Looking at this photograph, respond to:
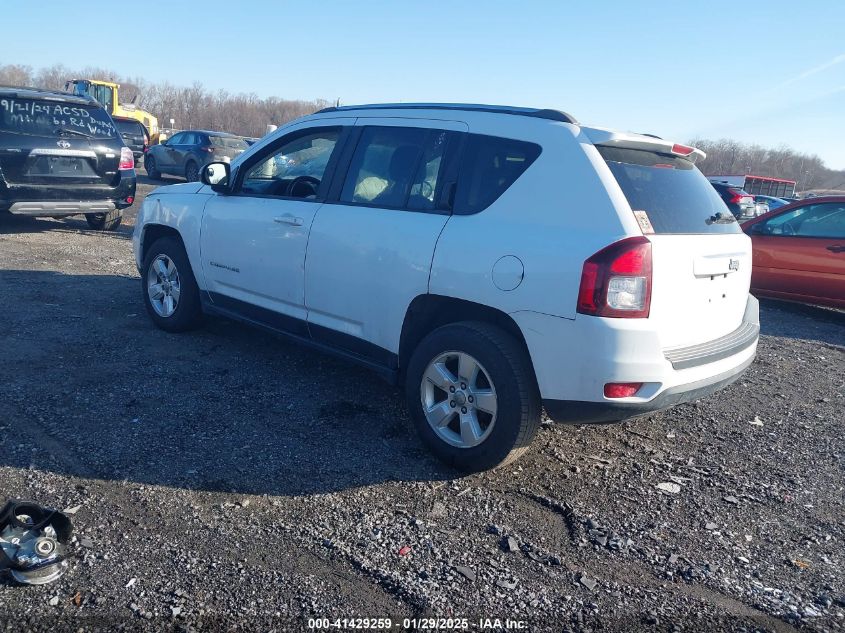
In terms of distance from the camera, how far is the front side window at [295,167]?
4.77 meters

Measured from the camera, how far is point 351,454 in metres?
3.94

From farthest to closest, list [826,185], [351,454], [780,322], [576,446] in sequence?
[826,185] < [780,322] < [576,446] < [351,454]

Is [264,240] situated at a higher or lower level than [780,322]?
higher

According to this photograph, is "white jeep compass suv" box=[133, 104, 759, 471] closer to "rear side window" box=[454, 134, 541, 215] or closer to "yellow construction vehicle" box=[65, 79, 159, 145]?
"rear side window" box=[454, 134, 541, 215]

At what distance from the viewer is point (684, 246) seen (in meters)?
3.48

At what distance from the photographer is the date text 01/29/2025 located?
8.45 feet

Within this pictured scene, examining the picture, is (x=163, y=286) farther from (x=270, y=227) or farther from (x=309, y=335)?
(x=309, y=335)

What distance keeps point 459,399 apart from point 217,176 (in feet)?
9.37

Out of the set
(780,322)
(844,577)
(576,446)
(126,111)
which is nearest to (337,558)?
(576,446)

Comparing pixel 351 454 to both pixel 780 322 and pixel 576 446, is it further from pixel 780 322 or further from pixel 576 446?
pixel 780 322

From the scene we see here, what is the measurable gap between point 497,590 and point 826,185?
97294 mm

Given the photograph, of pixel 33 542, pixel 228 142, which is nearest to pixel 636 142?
pixel 33 542

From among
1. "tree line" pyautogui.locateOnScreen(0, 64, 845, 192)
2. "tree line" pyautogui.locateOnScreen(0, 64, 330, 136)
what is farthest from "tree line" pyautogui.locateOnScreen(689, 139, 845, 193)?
"tree line" pyautogui.locateOnScreen(0, 64, 330, 136)

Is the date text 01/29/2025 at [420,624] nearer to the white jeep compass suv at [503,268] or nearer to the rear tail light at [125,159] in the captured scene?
the white jeep compass suv at [503,268]
